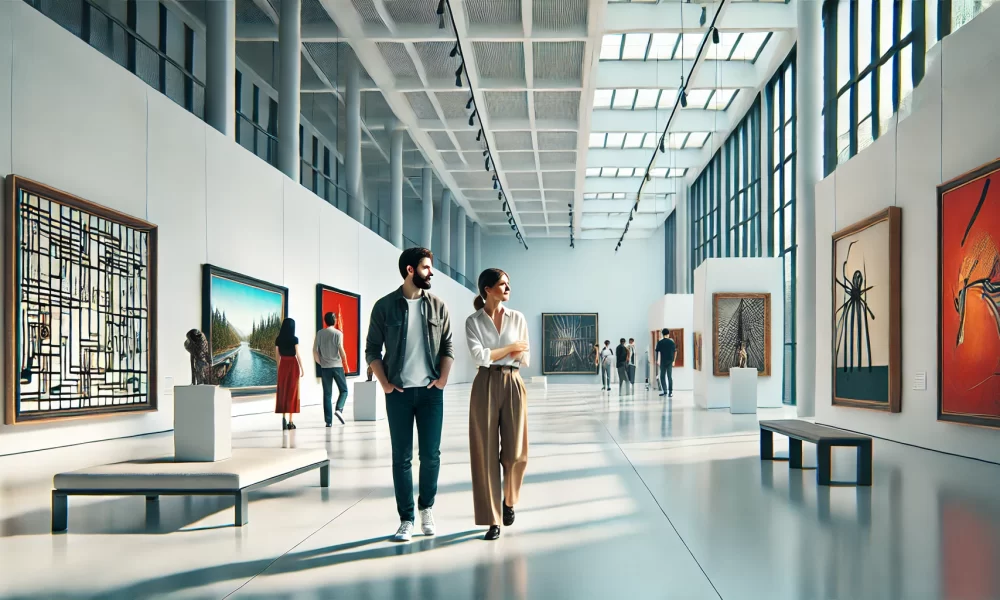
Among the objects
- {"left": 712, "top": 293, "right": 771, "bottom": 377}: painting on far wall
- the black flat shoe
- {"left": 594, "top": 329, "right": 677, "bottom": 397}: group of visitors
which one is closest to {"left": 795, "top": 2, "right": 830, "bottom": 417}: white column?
{"left": 712, "top": 293, "right": 771, "bottom": 377}: painting on far wall

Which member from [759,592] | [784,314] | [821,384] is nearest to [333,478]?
[759,592]

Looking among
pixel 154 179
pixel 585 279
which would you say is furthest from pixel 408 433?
pixel 585 279

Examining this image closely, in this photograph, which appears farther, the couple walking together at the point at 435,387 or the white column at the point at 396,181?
the white column at the point at 396,181

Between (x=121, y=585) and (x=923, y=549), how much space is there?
445 centimetres

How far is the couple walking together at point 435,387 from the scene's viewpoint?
508cm

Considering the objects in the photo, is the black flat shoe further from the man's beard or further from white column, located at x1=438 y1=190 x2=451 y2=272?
white column, located at x1=438 y1=190 x2=451 y2=272

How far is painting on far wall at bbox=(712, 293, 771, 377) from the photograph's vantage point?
19891 millimetres

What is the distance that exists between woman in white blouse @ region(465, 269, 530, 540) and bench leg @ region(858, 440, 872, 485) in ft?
11.7

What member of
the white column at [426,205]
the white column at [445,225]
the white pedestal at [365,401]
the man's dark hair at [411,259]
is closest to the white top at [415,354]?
the man's dark hair at [411,259]

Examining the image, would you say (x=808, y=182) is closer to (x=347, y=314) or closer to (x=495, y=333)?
(x=347, y=314)

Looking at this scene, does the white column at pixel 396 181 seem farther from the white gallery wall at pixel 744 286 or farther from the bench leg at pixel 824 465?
the bench leg at pixel 824 465

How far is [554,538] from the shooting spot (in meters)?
5.12

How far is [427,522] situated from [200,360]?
2.95 m

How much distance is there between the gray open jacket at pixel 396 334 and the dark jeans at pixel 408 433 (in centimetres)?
13
